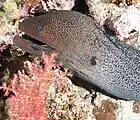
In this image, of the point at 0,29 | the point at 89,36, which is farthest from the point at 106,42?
the point at 0,29

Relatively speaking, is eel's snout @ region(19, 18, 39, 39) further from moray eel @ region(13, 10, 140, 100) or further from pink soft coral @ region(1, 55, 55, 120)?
pink soft coral @ region(1, 55, 55, 120)

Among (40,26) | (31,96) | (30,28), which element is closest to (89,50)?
(40,26)

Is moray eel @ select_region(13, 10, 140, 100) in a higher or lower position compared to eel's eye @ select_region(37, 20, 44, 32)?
lower

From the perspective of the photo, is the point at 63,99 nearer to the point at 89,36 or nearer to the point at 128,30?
the point at 89,36

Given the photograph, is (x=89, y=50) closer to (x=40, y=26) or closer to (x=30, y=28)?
(x=40, y=26)

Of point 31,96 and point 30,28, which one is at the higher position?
point 30,28

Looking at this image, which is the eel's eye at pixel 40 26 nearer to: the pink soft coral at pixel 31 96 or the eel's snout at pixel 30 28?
the eel's snout at pixel 30 28

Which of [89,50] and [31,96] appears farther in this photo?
[89,50]

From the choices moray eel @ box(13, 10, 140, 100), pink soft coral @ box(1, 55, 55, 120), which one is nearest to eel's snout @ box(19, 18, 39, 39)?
moray eel @ box(13, 10, 140, 100)
